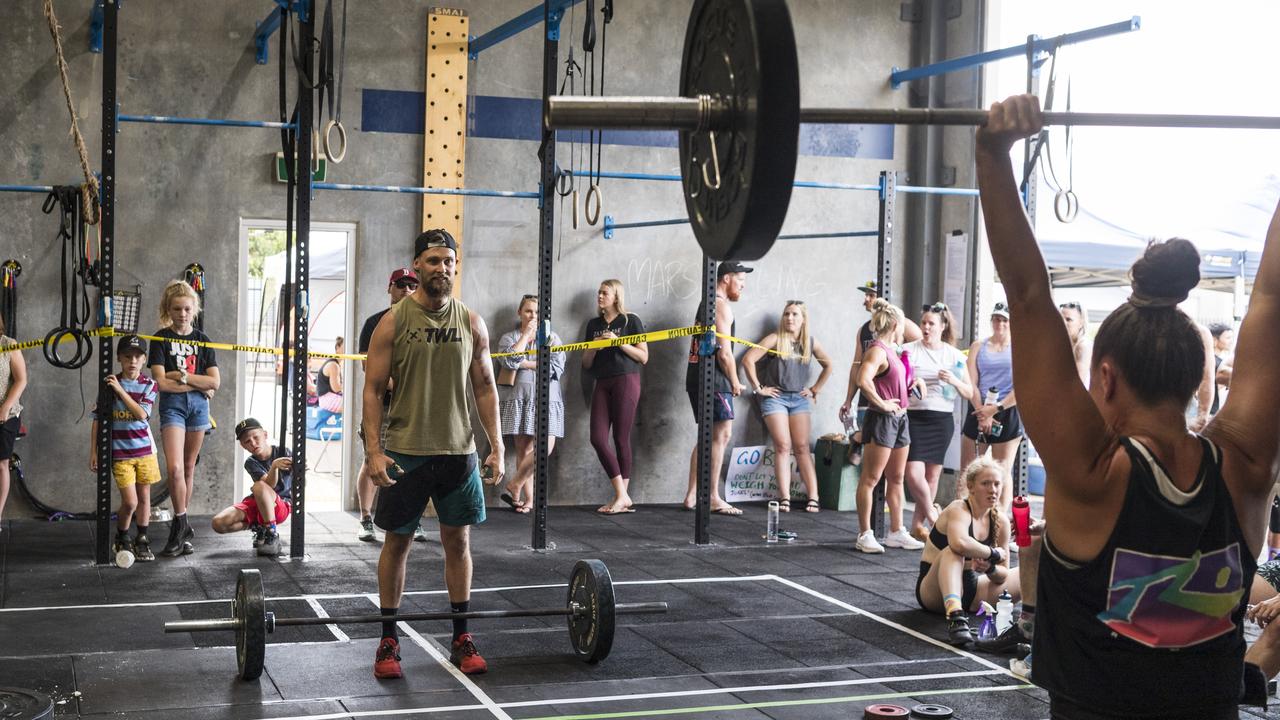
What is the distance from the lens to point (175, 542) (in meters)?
5.68

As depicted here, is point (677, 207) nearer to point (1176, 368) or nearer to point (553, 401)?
point (553, 401)

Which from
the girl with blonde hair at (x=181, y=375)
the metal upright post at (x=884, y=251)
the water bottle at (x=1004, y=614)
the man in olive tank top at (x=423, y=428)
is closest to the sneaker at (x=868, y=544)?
the metal upright post at (x=884, y=251)

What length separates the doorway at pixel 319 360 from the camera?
7113mm

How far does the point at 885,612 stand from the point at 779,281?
3.65 metres

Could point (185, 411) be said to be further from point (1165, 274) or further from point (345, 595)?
point (1165, 274)

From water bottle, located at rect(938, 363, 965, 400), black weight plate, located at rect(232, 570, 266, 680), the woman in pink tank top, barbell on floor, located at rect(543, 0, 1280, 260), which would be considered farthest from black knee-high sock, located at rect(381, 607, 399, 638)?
water bottle, located at rect(938, 363, 965, 400)

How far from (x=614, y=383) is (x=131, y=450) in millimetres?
2948

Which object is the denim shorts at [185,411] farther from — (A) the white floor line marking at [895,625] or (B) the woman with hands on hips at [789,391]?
(B) the woman with hands on hips at [789,391]

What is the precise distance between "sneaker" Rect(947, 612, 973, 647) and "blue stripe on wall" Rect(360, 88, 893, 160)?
337 centimetres

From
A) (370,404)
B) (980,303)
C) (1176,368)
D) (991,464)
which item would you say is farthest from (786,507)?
(1176,368)

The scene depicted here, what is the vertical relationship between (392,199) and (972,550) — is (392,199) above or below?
above

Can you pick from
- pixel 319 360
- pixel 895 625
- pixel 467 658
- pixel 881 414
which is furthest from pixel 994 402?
pixel 319 360

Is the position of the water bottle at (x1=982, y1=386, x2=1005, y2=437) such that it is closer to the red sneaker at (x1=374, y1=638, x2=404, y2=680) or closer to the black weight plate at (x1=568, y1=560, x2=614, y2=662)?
the black weight plate at (x1=568, y1=560, x2=614, y2=662)

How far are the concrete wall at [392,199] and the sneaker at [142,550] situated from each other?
1.41 m
